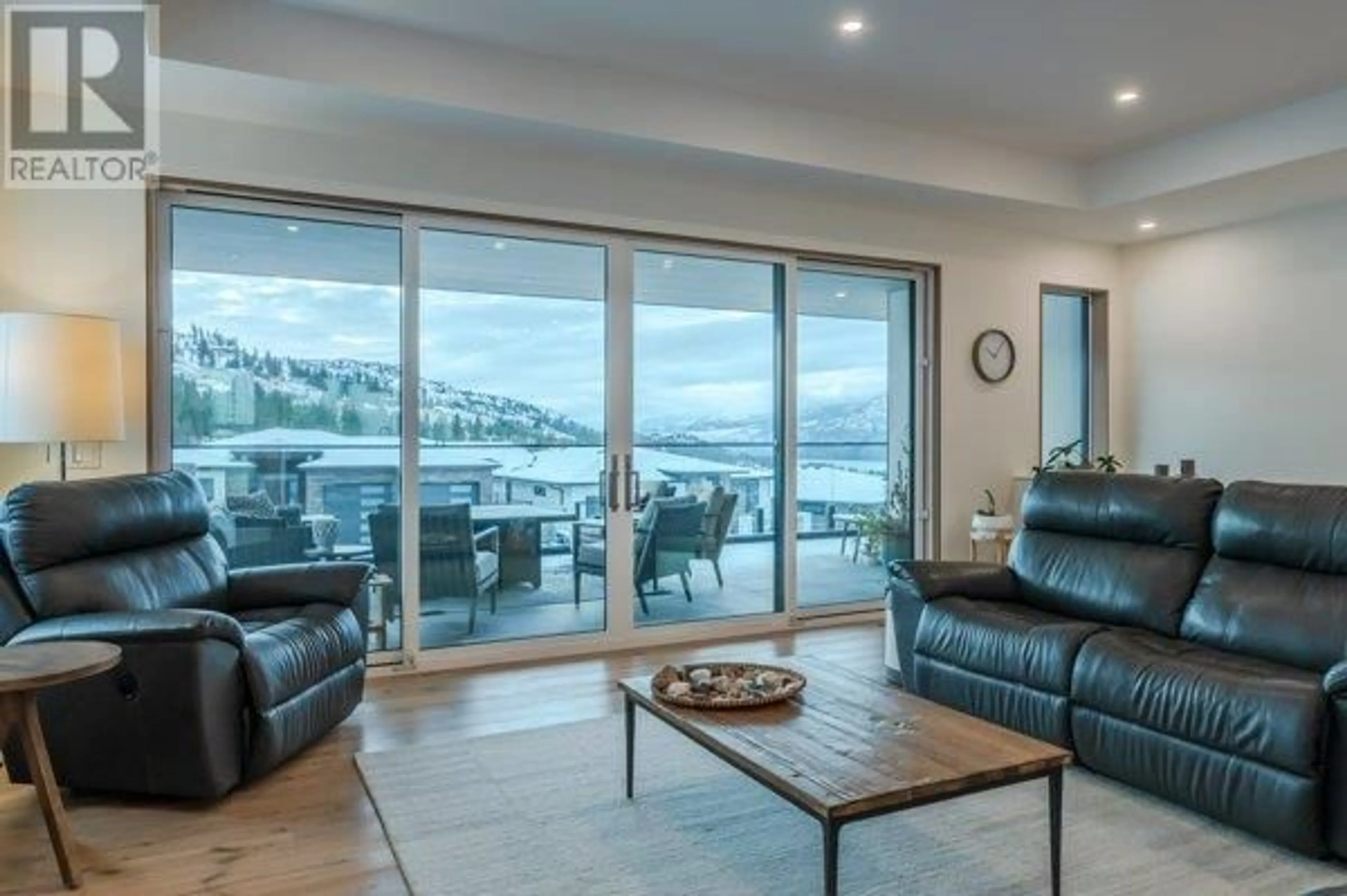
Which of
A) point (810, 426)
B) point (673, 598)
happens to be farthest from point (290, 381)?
point (810, 426)

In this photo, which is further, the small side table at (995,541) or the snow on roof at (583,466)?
the small side table at (995,541)

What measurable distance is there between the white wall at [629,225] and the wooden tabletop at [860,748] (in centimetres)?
295

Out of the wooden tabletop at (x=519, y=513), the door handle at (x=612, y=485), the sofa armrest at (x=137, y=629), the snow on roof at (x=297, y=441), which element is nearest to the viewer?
the sofa armrest at (x=137, y=629)

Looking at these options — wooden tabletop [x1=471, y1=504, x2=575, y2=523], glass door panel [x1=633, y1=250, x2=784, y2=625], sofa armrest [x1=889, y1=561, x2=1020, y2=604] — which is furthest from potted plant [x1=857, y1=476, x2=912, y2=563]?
wooden tabletop [x1=471, y1=504, x2=575, y2=523]

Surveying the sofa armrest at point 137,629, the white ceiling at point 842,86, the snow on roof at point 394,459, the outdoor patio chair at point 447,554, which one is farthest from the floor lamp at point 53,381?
the outdoor patio chair at point 447,554

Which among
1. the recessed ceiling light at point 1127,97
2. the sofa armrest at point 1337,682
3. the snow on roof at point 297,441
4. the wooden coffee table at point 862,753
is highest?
the recessed ceiling light at point 1127,97

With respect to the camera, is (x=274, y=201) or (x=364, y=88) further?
(x=274, y=201)

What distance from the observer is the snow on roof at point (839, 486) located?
18.9ft

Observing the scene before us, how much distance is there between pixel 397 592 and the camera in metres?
4.59

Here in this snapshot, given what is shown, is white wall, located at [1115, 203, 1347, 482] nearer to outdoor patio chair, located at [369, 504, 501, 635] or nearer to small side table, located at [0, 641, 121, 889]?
outdoor patio chair, located at [369, 504, 501, 635]

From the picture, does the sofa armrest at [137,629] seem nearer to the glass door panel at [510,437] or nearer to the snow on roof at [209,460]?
the snow on roof at [209,460]

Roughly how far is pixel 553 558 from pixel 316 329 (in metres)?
1.73

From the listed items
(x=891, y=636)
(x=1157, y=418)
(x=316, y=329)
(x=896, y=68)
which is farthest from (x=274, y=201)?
(x=1157, y=418)

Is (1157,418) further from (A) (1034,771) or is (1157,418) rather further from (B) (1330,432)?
(A) (1034,771)
